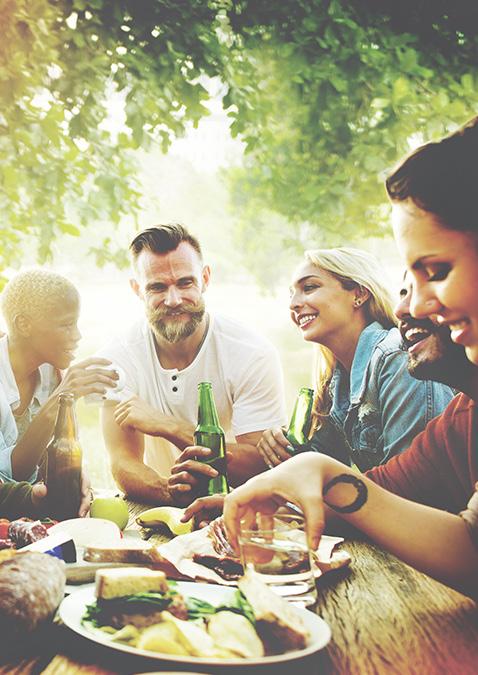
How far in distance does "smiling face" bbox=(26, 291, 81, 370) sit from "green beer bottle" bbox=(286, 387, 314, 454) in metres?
0.83

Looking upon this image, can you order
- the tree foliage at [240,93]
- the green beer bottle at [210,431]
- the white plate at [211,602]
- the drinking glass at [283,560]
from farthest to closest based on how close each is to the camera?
the tree foliage at [240,93] < the green beer bottle at [210,431] < the drinking glass at [283,560] < the white plate at [211,602]

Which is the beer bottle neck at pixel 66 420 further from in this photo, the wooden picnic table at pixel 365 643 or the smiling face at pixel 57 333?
the smiling face at pixel 57 333

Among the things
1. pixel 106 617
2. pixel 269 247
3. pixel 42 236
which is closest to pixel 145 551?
pixel 106 617

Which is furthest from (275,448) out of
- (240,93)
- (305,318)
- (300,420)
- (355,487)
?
(240,93)

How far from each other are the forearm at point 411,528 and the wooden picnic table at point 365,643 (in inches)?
1.5

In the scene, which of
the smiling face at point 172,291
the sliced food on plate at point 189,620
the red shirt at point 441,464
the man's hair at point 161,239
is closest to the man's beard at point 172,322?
the smiling face at point 172,291

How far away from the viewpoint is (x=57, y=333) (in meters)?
2.24

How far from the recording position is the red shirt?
121 cm

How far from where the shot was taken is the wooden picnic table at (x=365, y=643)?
0.69 m

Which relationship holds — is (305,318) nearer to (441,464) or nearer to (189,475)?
(189,475)

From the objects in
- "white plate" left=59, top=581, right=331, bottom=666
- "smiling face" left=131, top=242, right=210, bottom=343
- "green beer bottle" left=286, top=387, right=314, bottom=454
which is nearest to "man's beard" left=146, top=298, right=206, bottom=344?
"smiling face" left=131, top=242, right=210, bottom=343

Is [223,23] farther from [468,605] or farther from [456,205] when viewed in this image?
[468,605]

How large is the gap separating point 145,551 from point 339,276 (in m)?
1.30

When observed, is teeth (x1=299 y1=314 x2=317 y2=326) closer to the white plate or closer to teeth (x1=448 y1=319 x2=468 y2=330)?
teeth (x1=448 y1=319 x2=468 y2=330)
